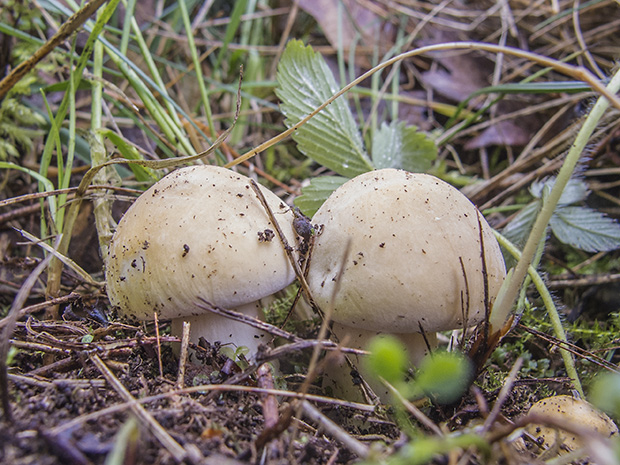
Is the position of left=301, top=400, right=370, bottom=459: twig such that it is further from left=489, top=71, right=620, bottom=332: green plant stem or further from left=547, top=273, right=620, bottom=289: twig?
left=547, top=273, right=620, bottom=289: twig

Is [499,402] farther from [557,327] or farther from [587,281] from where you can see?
[587,281]

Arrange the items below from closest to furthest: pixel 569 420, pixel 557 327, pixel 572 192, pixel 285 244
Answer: pixel 569 420 < pixel 285 244 < pixel 557 327 < pixel 572 192

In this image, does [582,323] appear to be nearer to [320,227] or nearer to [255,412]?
[320,227]

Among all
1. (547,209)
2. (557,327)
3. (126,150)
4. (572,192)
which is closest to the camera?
(547,209)

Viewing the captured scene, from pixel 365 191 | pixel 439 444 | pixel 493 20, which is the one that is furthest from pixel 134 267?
pixel 493 20

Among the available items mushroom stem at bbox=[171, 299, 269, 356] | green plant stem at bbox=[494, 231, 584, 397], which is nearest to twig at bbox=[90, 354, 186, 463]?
mushroom stem at bbox=[171, 299, 269, 356]

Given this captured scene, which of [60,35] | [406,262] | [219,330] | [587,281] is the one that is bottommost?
[587,281]

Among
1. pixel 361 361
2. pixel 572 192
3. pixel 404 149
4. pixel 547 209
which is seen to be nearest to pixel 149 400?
pixel 361 361
